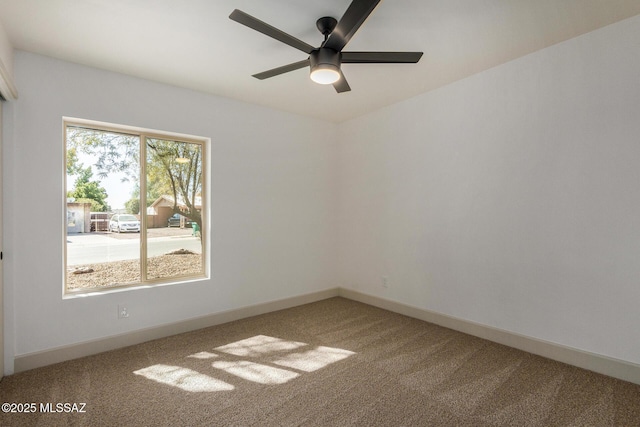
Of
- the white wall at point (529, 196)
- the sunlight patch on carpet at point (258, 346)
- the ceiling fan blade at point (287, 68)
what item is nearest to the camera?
the ceiling fan blade at point (287, 68)

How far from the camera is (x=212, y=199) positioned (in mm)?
3697

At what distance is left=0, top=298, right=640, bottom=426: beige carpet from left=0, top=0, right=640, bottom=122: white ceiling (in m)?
2.67

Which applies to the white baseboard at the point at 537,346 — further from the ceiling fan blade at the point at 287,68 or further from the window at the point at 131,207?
the ceiling fan blade at the point at 287,68

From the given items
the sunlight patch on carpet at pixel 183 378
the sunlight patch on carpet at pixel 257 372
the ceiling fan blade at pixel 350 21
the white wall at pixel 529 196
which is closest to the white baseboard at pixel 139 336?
the sunlight patch on carpet at pixel 183 378

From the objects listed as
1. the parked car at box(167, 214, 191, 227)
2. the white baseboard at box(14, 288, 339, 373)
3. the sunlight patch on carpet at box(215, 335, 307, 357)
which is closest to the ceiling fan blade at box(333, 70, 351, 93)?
the parked car at box(167, 214, 191, 227)

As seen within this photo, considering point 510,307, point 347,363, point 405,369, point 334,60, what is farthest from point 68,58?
point 510,307

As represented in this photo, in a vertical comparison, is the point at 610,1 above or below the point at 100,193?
above

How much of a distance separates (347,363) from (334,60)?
7.92ft

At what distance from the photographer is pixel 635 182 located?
2373 mm

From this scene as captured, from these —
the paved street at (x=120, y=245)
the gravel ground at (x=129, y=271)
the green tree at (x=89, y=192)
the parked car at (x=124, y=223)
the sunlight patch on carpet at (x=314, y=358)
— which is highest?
the green tree at (x=89, y=192)

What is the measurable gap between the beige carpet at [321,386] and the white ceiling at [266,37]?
2.67 meters

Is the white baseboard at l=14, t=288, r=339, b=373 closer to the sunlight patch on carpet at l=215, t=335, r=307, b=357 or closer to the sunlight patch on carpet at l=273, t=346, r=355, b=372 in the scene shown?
the sunlight patch on carpet at l=215, t=335, r=307, b=357

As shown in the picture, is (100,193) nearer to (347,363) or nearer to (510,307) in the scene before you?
(347,363)

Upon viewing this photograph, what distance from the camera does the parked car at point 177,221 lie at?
3570 millimetres
